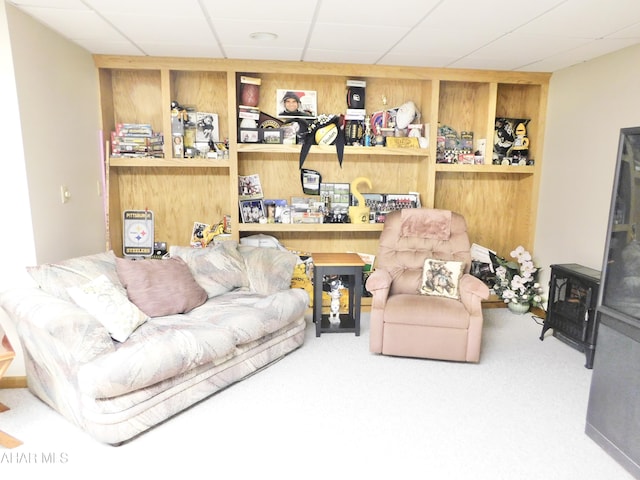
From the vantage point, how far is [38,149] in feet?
8.71

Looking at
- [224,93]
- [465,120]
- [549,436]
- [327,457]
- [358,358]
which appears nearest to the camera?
[327,457]

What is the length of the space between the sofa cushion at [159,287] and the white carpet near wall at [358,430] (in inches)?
26.1

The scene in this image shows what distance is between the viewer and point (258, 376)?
2881mm

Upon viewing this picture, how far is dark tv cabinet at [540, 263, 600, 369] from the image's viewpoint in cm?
316

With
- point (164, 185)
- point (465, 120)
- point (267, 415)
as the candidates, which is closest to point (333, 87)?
point (465, 120)

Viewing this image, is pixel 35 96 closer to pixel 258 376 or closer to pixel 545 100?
pixel 258 376

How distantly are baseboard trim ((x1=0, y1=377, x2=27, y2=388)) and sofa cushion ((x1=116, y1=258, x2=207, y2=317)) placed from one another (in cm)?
83

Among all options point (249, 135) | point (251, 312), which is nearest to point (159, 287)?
point (251, 312)

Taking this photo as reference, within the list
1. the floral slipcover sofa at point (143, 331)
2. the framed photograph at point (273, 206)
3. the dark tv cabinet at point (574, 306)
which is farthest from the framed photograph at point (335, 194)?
the dark tv cabinet at point (574, 306)

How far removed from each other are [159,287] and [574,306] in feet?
10.2

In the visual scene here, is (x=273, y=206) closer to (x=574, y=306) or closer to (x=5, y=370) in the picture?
(x=5, y=370)

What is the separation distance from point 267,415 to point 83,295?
1.24m

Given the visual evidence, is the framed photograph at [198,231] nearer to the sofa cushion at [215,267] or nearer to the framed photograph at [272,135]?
the sofa cushion at [215,267]

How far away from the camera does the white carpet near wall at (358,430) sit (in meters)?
2.02
